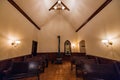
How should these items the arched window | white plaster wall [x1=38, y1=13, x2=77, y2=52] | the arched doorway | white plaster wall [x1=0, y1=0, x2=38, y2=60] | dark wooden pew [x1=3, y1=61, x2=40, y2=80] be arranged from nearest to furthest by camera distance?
dark wooden pew [x1=3, y1=61, x2=40, y2=80] → white plaster wall [x1=0, y1=0, x2=38, y2=60] → the arched doorway → white plaster wall [x1=38, y1=13, x2=77, y2=52] → the arched window

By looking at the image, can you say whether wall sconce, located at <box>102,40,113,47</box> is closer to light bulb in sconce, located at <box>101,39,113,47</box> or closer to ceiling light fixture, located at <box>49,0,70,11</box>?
light bulb in sconce, located at <box>101,39,113,47</box>

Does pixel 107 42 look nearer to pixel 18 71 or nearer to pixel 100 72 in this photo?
pixel 100 72

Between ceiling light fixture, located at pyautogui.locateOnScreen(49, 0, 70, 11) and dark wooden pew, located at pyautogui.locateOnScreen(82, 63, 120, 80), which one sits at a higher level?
ceiling light fixture, located at pyautogui.locateOnScreen(49, 0, 70, 11)

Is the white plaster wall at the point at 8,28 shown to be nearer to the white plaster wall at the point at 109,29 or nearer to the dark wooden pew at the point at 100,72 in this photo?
the dark wooden pew at the point at 100,72

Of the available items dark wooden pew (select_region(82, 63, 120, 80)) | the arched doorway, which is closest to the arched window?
the arched doorway

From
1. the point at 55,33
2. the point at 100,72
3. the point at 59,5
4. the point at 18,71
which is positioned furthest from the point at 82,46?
the point at 18,71

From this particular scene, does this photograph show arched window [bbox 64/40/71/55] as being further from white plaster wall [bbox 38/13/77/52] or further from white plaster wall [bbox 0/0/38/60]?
white plaster wall [bbox 0/0/38/60]

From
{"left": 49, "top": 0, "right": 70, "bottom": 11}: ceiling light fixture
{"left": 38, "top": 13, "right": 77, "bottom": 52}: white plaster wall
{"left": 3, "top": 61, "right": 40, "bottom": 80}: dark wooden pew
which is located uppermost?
{"left": 49, "top": 0, "right": 70, "bottom": 11}: ceiling light fixture

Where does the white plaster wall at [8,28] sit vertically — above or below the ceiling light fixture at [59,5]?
below

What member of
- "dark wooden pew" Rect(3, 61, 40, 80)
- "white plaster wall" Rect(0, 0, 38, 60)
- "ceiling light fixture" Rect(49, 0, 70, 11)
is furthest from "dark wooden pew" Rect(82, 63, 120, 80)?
"ceiling light fixture" Rect(49, 0, 70, 11)

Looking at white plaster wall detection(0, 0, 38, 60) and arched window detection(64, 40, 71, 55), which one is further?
arched window detection(64, 40, 71, 55)

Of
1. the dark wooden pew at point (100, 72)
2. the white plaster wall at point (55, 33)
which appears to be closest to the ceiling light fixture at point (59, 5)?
the white plaster wall at point (55, 33)

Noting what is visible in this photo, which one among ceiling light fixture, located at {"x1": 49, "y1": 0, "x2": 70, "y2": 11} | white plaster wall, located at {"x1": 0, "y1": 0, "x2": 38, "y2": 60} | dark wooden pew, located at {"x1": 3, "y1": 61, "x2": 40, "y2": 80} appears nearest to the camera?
dark wooden pew, located at {"x1": 3, "y1": 61, "x2": 40, "y2": 80}

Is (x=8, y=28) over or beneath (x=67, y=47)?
over
